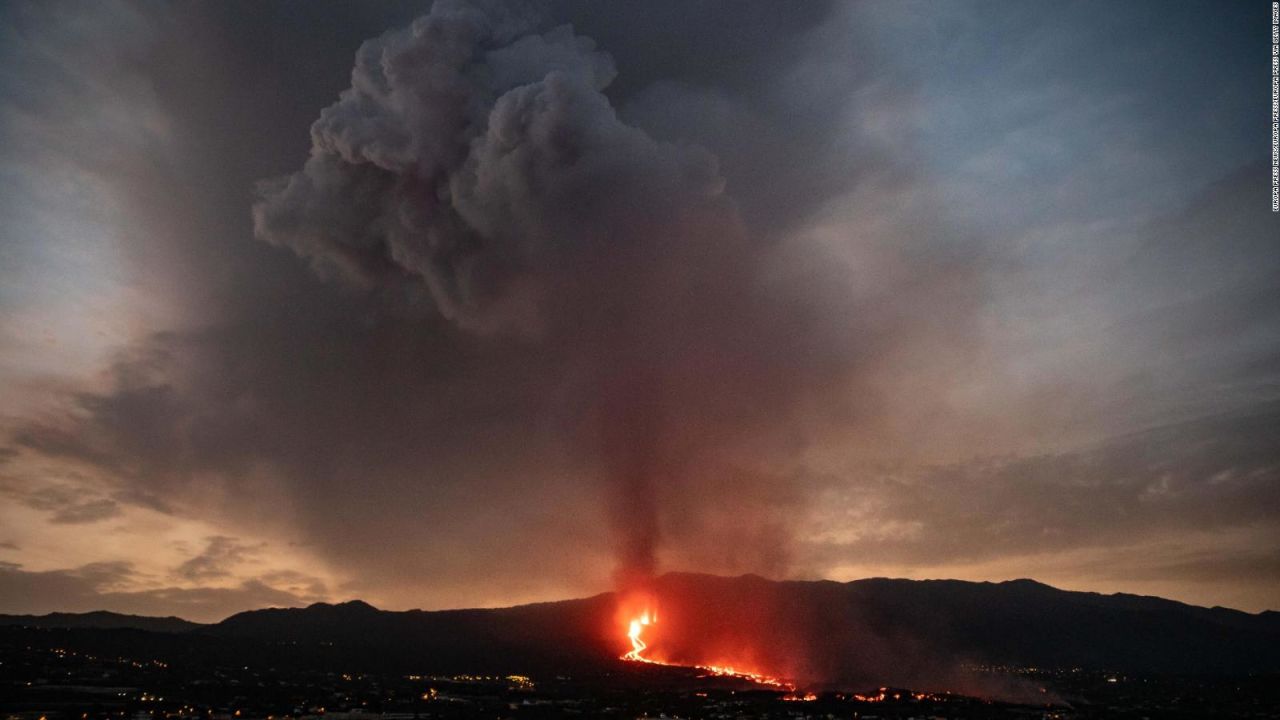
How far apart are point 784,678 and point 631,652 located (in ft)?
168

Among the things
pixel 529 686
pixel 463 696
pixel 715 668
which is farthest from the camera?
pixel 715 668

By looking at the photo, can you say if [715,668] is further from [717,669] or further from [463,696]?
[463,696]

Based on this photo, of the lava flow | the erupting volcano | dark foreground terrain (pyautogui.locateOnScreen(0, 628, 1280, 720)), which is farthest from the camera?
the erupting volcano

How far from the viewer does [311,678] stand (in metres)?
156

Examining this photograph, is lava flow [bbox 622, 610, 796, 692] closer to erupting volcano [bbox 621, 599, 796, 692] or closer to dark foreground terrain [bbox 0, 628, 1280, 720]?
erupting volcano [bbox 621, 599, 796, 692]

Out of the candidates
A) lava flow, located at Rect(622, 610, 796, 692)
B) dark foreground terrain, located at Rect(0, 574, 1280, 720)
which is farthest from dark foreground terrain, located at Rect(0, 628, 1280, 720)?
lava flow, located at Rect(622, 610, 796, 692)

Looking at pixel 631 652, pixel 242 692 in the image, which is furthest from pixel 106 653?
pixel 631 652

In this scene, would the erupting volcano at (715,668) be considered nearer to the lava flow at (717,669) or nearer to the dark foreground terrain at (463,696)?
the lava flow at (717,669)

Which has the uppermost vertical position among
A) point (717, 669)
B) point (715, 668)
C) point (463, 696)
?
point (715, 668)

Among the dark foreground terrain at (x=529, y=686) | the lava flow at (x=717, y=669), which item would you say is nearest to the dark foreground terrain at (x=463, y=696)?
the dark foreground terrain at (x=529, y=686)

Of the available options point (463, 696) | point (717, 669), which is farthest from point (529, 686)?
point (717, 669)

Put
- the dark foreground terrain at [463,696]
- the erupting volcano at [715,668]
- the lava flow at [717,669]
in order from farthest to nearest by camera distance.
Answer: the erupting volcano at [715,668] → the lava flow at [717,669] → the dark foreground terrain at [463,696]

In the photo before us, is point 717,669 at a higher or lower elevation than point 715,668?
lower

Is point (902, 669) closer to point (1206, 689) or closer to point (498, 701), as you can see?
point (1206, 689)
